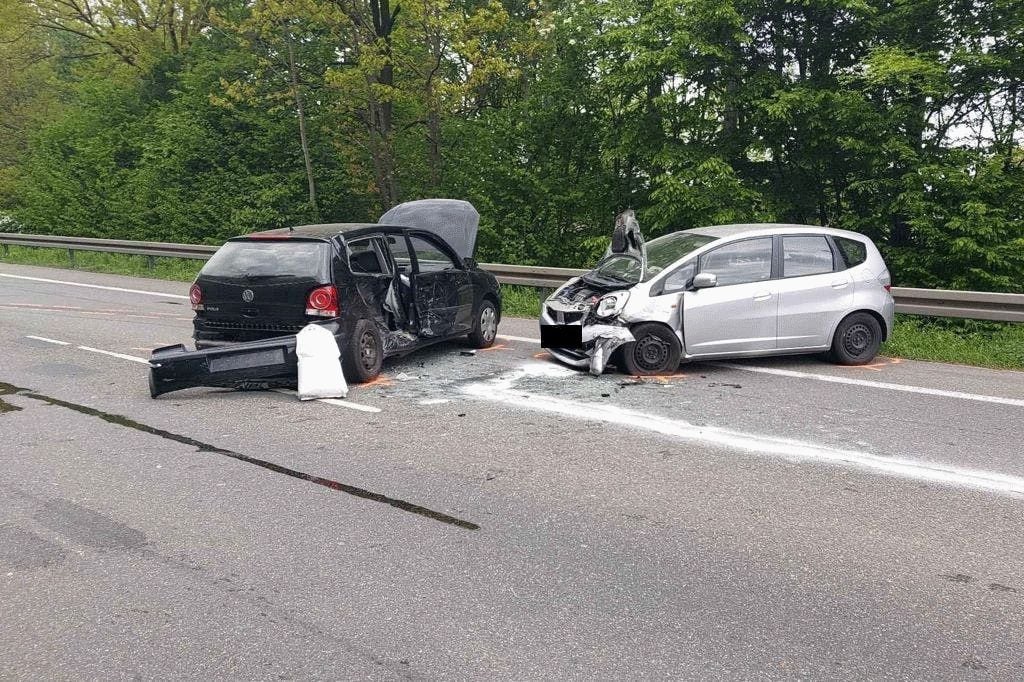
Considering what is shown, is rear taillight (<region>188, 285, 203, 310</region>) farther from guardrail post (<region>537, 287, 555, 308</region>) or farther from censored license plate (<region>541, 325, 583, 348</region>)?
guardrail post (<region>537, 287, 555, 308</region>)

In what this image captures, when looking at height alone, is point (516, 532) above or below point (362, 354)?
below

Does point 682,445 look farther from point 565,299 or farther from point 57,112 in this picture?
point 57,112

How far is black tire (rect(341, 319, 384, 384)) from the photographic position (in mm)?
8000

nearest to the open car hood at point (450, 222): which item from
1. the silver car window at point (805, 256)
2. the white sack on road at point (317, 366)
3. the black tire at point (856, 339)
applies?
the white sack on road at point (317, 366)

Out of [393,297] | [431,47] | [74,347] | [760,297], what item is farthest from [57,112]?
[760,297]

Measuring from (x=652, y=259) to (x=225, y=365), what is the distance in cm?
457

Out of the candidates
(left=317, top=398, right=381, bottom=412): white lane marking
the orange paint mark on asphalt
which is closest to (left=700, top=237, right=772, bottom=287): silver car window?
the orange paint mark on asphalt

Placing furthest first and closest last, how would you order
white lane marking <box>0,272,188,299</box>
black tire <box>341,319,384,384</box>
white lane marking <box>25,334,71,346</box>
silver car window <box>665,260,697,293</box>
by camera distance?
white lane marking <box>0,272,188,299</box> < white lane marking <box>25,334,71,346</box> < silver car window <box>665,260,697,293</box> < black tire <box>341,319,384,384</box>

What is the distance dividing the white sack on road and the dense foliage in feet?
33.0

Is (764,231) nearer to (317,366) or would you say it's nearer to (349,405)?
(349,405)

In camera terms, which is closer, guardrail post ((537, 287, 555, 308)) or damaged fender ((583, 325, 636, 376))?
damaged fender ((583, 325, 636, 376))

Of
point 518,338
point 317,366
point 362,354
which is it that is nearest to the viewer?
point 317,366

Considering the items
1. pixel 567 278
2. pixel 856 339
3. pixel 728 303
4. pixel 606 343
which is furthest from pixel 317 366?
pixel 567 278

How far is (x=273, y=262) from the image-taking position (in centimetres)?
797
